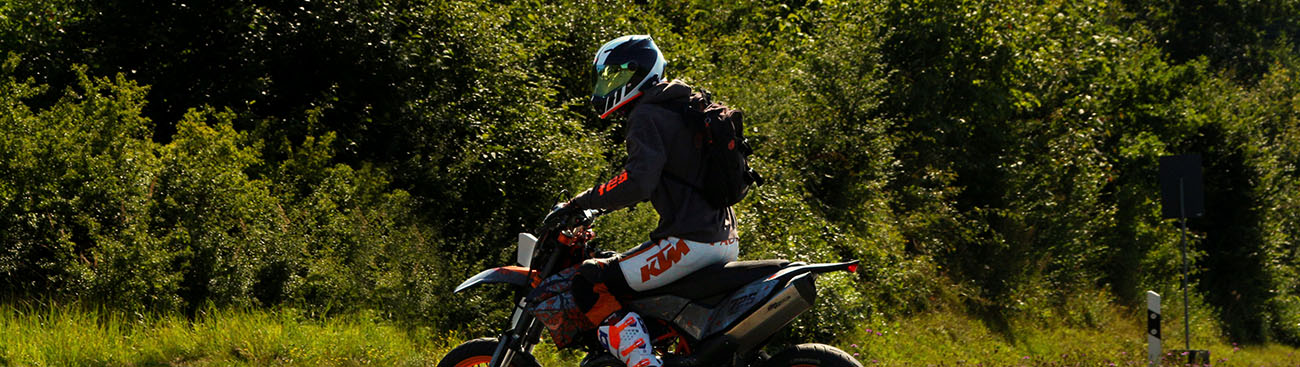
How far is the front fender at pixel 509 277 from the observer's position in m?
4.89

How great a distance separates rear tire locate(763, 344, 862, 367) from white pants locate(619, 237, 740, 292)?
0.46 meters

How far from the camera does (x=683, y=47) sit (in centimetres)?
1430

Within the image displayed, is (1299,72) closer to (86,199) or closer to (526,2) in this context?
(526,2)

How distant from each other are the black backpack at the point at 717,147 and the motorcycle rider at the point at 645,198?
0.10 feet

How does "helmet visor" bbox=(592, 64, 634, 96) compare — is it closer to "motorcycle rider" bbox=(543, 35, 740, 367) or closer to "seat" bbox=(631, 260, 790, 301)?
"motorcycle rider" bbox=(543, 35, 740, 367)

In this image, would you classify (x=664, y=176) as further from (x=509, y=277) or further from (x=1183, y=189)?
(x=1183, y=189)

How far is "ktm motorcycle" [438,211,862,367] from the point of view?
4395 millimetres

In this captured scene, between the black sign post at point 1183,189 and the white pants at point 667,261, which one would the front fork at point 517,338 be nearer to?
the white pants at point 667,261

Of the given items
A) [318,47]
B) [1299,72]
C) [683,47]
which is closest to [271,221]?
[318,47]

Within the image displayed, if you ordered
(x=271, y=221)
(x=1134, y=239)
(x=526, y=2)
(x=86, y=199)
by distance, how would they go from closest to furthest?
A: (x=86, y=199)
(x=271, y=221)
(x=526, y=2)
(x=1134, y=239)

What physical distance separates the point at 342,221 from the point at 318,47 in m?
2.52

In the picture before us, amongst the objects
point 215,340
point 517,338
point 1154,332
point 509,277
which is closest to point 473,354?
point 517,338

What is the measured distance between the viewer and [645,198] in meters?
4.45

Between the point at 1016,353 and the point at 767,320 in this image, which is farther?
the point at 1016,353
